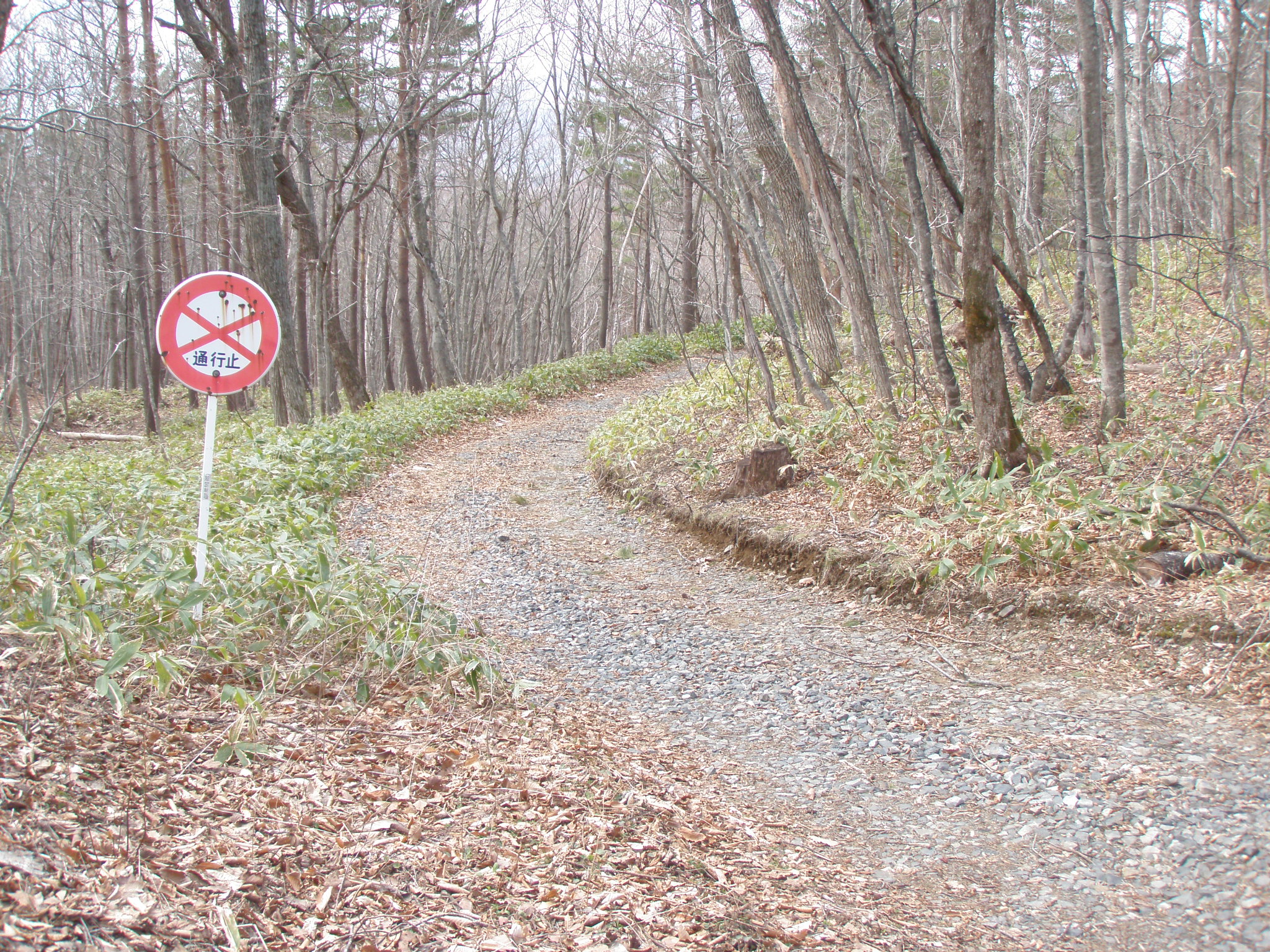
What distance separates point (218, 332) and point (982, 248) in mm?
4977

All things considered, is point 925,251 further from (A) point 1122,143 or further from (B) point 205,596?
(B) point 205,596

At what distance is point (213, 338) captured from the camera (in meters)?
4.29

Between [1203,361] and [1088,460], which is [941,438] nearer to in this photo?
[1088,460]

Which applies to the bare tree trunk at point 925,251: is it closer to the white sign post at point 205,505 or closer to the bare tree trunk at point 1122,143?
the bare tree trunk at point 1122,143

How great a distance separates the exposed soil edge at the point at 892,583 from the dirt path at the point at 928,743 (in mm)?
162

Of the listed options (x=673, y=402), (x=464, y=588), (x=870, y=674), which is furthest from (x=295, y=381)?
(x=870, y=674)

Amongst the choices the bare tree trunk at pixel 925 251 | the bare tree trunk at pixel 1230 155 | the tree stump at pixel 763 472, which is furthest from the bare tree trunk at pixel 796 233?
the bare tree trunk at pixel 1230 155

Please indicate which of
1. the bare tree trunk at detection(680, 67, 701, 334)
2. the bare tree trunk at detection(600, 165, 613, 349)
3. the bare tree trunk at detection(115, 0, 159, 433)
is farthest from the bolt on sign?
the bare tree trunk at detection(600, 165, 613, 349)

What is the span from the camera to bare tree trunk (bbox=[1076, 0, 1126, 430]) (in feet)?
19.2

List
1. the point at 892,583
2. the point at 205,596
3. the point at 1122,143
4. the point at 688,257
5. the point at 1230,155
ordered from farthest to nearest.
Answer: the point at 688,257
the point at 1230,155
the point at 1122,143
the point at 892,583
the point at 205,596

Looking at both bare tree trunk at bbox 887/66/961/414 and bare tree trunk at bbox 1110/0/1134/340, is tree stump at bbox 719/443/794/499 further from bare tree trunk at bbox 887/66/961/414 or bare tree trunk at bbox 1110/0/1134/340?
bare tree trunk at bbox 1110/0/1134/340

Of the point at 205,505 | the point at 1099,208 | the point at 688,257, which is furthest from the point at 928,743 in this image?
the point at 688,257

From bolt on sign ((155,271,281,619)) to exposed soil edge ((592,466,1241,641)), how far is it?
387cm

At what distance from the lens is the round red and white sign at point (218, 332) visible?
13.7ft
